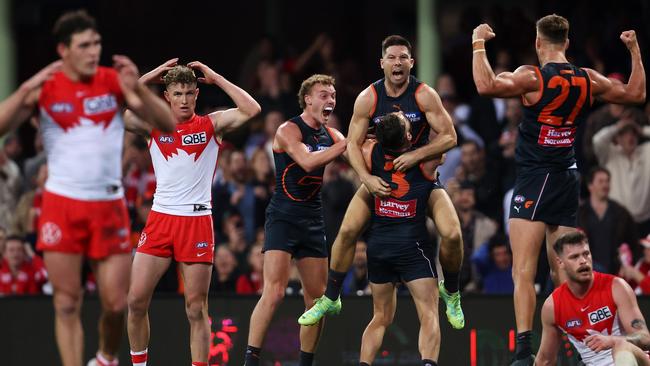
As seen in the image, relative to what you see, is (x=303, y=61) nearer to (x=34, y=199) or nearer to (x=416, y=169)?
(x=34, y=199)

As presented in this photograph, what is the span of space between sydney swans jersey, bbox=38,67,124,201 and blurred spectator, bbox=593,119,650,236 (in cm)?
752

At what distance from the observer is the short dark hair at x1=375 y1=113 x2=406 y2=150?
34.6 ft

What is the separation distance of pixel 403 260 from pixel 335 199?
4636 mm

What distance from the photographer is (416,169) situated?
1079 centimetres

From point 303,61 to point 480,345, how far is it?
6.40 meters

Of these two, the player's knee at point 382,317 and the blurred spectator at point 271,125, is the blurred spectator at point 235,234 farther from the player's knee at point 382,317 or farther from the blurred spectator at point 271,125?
the player's knee at point 382,317

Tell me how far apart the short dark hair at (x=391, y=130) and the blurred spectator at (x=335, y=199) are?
179 inches

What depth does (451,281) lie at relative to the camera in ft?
36.6

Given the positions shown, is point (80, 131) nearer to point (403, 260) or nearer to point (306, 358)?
point (403, 260)

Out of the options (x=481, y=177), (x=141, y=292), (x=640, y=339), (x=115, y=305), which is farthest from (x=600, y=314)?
(x=481, y=177)

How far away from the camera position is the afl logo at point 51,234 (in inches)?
355

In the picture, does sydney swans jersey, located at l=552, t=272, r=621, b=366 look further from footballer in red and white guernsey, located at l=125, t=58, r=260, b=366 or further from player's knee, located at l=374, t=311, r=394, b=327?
footballer in red and white guernsey, located at l=125, t=58, r=260, b=366

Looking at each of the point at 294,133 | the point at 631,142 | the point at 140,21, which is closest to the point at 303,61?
the point at 140,21

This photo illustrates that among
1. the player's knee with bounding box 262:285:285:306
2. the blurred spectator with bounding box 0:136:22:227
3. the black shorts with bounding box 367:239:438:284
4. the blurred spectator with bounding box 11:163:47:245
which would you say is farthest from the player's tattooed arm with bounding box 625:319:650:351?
the blurred spectator with bounding box 0:136:22:227
